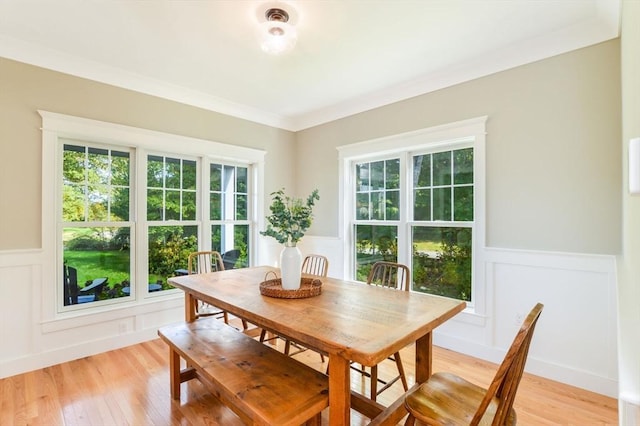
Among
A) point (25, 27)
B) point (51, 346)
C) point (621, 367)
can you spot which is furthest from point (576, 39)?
point (51, 346)

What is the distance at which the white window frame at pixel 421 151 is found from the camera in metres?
2.91

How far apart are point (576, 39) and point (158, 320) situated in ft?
15.1

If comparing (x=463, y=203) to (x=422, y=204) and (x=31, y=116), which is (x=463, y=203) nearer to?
(x=422, y=204)

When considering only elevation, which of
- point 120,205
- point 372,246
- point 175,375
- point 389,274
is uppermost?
point 120,205

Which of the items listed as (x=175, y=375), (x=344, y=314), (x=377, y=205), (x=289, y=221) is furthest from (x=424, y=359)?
(x=377, y=205)

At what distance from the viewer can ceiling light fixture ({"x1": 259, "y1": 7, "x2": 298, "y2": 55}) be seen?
211 centimetres

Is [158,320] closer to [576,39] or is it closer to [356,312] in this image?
[356,312]

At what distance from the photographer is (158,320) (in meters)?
3.38

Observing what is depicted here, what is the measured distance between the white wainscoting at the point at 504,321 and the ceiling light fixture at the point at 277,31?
2473mm

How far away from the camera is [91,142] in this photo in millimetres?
3047

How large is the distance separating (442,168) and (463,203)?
0.44m

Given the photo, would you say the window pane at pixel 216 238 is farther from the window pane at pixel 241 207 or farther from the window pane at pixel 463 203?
the window pane at pixel 463 203

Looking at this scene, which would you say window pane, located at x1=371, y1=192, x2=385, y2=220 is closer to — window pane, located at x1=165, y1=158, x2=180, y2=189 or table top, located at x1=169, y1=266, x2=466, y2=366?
table top, located at x1=169, y1=266, x2=466, y2=366

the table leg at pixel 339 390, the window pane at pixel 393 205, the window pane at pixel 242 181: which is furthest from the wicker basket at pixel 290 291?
the window pane at pixel 242 181
